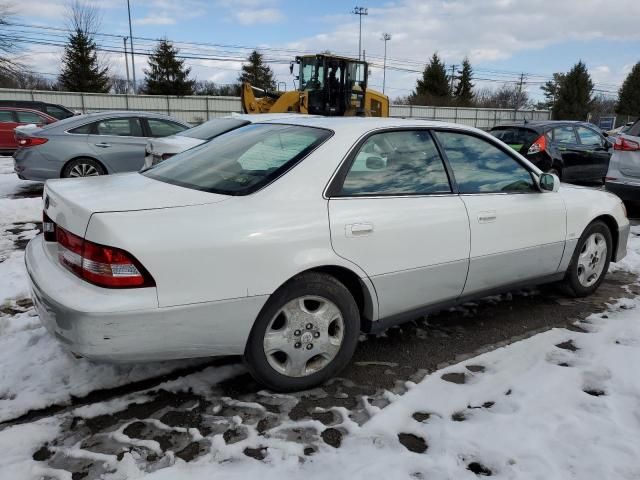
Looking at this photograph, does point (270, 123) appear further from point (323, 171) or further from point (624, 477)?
point (624, 477)

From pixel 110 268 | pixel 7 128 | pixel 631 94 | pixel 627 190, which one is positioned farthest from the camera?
pixel 631 94

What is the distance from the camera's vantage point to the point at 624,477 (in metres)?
2.22

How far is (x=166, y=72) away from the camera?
150ft

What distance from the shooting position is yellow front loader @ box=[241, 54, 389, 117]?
609 inches

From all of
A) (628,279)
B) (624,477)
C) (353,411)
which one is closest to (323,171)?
(353,411)

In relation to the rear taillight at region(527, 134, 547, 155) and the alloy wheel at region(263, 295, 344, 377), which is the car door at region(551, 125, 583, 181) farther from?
the alloy wheel at region(263, 295, 344, 377)

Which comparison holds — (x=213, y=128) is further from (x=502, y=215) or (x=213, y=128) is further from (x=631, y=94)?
(x=631, y=94)

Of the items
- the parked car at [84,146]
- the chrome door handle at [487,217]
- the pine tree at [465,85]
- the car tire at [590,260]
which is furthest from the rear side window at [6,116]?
the pine tree at [465,85]

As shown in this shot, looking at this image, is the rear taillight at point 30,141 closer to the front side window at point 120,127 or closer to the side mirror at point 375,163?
the front side window at point 120,127

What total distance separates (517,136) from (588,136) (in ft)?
5.88

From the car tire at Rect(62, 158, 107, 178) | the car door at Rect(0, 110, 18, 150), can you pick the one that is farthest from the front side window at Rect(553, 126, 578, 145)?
the car door at Rect(0, 110, 18, 150)

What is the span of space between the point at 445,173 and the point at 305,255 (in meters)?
1.30

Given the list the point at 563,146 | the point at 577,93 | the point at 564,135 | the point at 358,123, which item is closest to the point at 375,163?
the point at 358,123

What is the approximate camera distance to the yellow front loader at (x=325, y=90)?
50.7 feet
